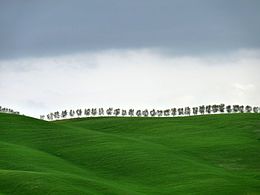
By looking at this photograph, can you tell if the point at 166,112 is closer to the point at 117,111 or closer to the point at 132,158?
the point at 117,111

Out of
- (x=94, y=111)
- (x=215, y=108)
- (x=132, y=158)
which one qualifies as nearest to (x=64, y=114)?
(x=94, y=111)

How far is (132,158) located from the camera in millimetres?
64750

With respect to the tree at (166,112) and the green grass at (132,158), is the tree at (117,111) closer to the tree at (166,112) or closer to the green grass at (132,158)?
the tree at (166,112)

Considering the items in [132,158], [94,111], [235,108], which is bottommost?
[132,158]

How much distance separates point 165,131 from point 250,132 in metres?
11.1

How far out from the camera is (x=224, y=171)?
2434 inches

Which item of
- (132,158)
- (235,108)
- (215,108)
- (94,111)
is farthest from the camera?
(94,111)

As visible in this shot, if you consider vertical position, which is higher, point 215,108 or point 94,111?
point 215,108

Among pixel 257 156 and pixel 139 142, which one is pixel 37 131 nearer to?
pixel 139 142

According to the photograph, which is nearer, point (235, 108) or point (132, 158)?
point (132, 158)

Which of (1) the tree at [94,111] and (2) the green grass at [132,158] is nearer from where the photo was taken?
(2) the green grass at [132,158]

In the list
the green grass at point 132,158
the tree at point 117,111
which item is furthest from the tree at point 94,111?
the green grass at point 132,158

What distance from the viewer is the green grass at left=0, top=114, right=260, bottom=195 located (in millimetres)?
50875

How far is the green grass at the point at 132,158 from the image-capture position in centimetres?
5088
